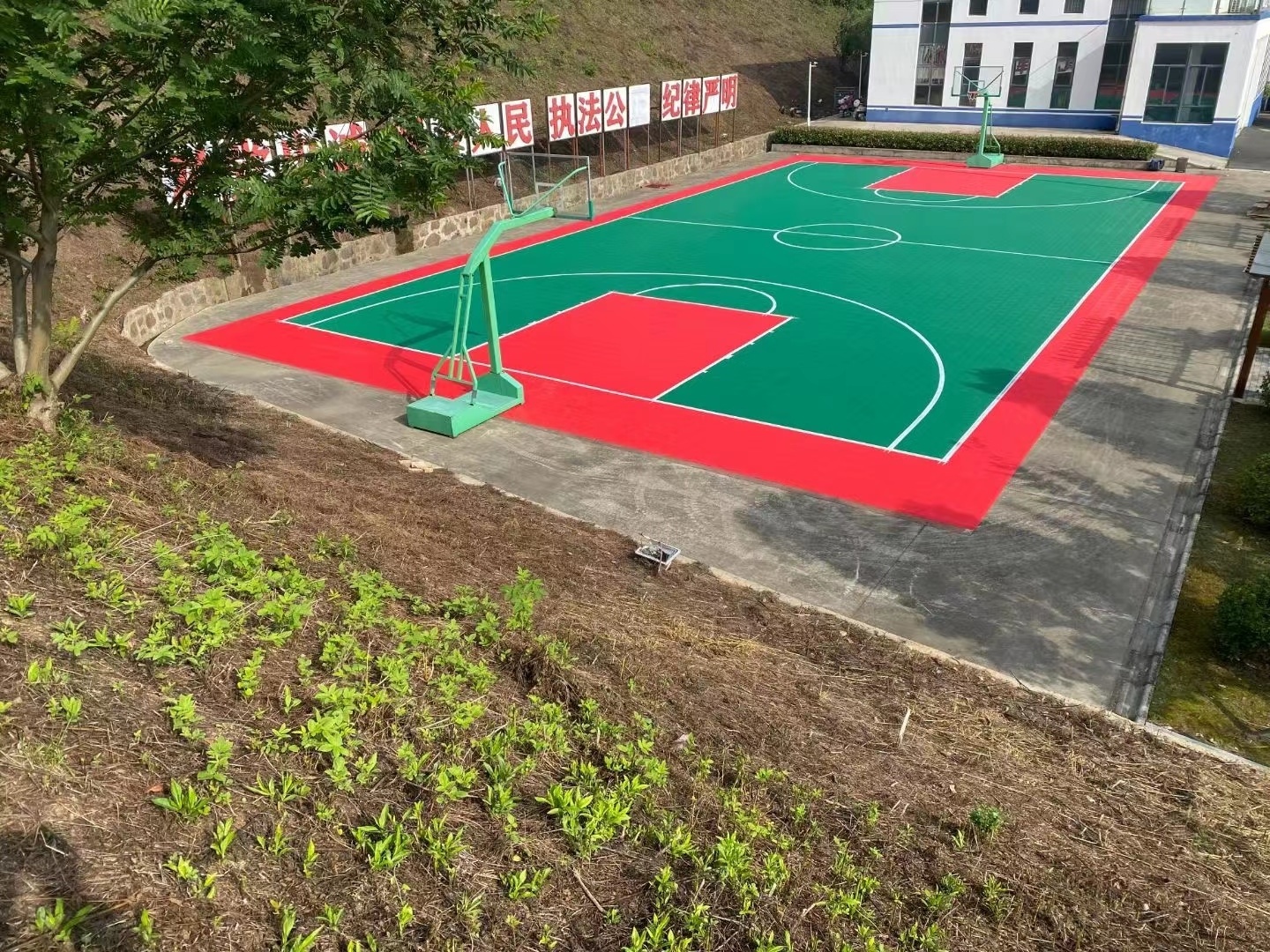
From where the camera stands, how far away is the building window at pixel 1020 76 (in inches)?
1720

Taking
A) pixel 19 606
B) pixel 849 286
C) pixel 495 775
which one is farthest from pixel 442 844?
pixel 849 286

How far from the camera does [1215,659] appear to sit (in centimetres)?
980

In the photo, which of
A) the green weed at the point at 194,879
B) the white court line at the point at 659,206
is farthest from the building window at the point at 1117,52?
the green weed at the point at 194,879

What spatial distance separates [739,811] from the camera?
5.65 m

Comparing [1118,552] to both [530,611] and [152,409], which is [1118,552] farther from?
[152,409]

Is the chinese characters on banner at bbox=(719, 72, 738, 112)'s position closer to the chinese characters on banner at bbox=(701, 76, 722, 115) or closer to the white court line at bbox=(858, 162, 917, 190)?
the chinese characters on banner at bbox=(701, 76, 722, 115)

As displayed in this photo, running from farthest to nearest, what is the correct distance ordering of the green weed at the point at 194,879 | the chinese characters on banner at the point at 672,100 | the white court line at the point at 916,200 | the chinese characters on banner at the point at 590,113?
the chinese characters on banner at the point at 672,100, the white court line at the point at 916,200, the chinese characters on banner at the point at 590,113, the green weed at the point at 194,879

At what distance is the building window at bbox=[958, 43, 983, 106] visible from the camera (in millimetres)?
44719

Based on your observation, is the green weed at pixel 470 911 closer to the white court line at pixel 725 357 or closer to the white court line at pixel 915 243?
the white court line at pixel 725 357

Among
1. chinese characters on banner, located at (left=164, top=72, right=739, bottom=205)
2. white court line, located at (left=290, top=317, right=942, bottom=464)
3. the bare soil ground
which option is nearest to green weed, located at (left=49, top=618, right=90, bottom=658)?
the bare soil ground

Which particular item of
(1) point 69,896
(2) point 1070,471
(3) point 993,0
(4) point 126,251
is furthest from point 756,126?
(1) point 69,896

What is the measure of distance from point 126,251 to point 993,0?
38719 millimetres

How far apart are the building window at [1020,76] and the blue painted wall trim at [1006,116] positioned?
0.47m

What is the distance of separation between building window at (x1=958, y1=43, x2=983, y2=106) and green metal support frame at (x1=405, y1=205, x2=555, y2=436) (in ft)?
121
